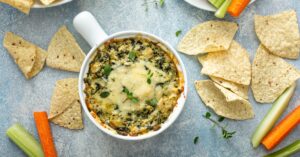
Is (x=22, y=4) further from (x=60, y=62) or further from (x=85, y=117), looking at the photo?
(x=85, y=117)

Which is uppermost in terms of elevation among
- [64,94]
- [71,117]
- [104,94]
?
[104,94]

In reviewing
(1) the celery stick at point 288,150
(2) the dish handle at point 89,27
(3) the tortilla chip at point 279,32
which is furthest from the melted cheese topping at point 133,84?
(1) the celery stick at point 288,150

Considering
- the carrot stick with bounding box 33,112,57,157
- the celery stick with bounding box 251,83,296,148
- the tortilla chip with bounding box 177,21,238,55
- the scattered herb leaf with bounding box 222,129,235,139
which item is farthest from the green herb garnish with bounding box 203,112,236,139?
the carrot stick with bounding box 33,112,57,157

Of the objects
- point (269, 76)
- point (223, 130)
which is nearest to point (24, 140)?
point (223, 130)

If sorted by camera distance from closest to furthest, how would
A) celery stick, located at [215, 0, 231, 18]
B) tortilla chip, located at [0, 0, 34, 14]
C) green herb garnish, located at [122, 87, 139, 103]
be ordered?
green herb garnish, located at [122, 87, 139, 103] → tortilla chip, located at [0, 0, 34, 14] → celery stick, located at [215, 0, 231, 18]

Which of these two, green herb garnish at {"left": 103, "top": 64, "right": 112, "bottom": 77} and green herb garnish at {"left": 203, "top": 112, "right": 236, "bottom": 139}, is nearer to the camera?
green herb garnish at {"left": 103, "top": 64, "right": 112, "bottom": 77}

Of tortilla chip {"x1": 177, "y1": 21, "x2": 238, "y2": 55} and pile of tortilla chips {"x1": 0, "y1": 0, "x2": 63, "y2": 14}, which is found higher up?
pile of tortilla chips {"x1": 0, "y1": 0, "x2": 63, "y2": 14}

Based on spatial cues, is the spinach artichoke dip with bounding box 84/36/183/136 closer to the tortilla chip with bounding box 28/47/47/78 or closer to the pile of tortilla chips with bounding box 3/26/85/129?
the pile of tortilla chips with bounding box 3/26/85/129

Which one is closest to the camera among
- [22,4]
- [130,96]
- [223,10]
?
[130,96]

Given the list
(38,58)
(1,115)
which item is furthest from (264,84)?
(1,115)
